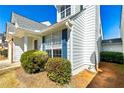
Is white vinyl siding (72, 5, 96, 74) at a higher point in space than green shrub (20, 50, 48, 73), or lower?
higher

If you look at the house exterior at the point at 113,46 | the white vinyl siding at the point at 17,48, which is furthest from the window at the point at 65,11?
the house exterior at the point at 113,46

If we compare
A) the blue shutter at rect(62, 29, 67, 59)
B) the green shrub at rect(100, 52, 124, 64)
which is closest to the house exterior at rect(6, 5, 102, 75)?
the blue shutter at rect(62, 29, 67, 59)

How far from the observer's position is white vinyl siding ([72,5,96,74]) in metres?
7.36

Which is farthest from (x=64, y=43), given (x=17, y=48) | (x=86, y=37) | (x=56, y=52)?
(x=17, y=48)

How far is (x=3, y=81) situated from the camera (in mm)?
6160

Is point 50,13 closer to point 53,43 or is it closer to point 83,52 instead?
point 53,43

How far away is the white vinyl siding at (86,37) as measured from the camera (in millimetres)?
7359

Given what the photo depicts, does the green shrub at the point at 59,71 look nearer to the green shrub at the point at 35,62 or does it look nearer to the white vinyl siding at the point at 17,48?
the green shrub at the point at 35,62

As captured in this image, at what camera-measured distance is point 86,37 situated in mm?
8172

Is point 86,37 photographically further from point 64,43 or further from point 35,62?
point 35,62

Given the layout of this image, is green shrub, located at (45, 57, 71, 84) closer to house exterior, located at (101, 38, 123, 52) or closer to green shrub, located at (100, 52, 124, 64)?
green shrub, located at (100, 52, 124, 64)

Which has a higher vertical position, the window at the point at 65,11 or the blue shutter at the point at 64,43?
the window at the point at 65,11

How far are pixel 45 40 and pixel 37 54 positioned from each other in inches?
116

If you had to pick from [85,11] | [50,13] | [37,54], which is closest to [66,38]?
[37,54]
